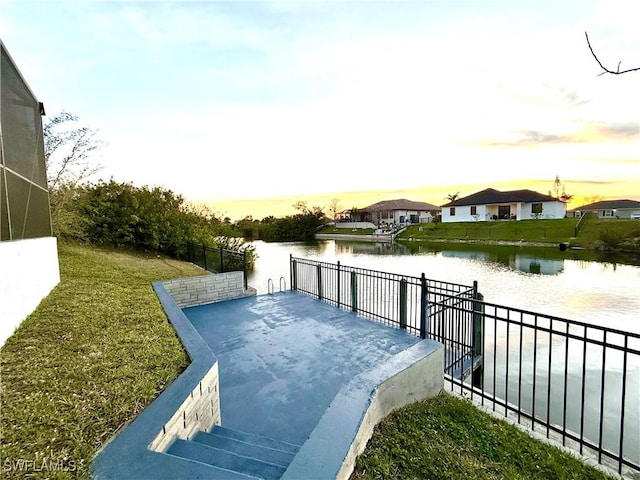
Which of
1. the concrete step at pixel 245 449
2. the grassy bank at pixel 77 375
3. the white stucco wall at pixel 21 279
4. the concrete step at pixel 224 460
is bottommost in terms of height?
the concrete step at pixel 245 449

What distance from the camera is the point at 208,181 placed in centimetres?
1455

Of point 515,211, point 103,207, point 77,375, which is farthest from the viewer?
point 515,211

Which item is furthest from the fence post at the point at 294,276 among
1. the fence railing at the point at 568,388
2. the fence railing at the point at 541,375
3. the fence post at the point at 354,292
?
the fence railing at the point at 568,388

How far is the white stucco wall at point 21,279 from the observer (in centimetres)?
300

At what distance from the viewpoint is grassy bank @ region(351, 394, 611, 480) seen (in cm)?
201

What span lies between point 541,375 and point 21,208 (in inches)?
317

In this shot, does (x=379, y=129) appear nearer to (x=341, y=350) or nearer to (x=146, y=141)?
(x=146, y=141)

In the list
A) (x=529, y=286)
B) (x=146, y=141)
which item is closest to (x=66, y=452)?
(x=146, y=141)

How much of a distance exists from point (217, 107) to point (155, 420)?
30.2 ft

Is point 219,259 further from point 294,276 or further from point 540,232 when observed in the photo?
point 540,232

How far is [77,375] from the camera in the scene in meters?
2.35

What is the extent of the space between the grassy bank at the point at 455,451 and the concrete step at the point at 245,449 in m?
0.51

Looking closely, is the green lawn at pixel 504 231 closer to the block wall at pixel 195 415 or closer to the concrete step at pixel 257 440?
the concrete step at pixel 257 440

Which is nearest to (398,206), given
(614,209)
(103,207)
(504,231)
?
(504,231)
